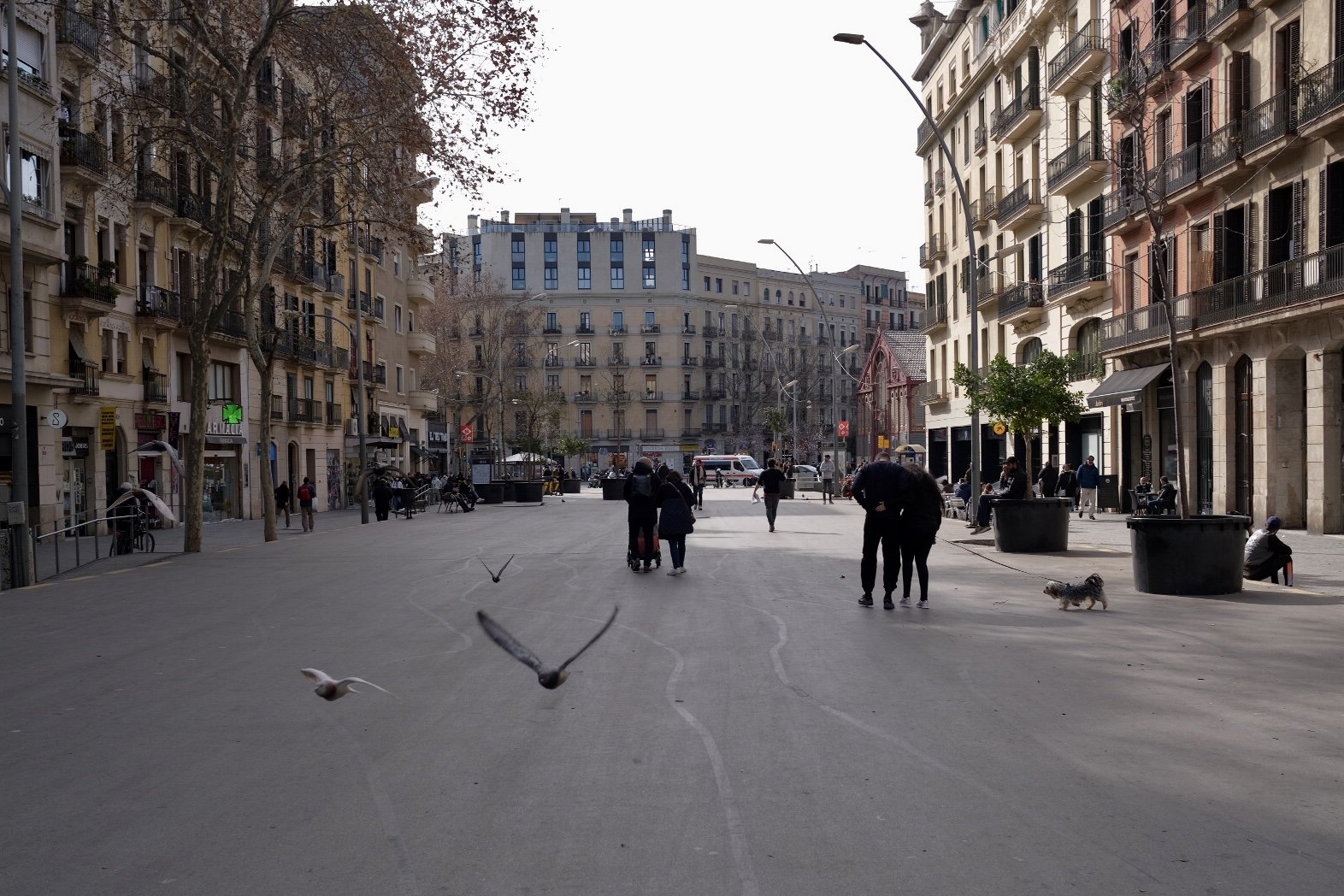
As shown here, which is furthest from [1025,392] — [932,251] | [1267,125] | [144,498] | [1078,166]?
[932,251]

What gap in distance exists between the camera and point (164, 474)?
3781 centimetres

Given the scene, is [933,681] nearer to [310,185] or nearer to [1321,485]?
[1321,485]

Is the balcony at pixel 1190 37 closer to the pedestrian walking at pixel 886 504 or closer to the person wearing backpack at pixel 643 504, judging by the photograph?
the person wearing backpack at pixel 643 504

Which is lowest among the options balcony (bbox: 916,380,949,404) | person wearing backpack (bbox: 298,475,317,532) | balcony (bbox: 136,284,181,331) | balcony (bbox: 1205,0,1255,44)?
person wearing backpack (bbox: 298,475,317,532)

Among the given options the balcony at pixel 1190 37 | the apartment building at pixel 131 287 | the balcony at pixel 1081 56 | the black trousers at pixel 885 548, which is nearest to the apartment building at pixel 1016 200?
the balcony at pixel 1081 56

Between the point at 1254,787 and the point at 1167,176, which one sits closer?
the point at 1254,787

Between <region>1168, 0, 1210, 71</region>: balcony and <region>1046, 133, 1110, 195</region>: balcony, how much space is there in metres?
5.44

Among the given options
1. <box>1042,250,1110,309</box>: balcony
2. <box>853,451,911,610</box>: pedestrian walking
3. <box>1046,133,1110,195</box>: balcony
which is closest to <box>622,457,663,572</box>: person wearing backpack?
<box>853,451,911,610</box>: pedestrian walking

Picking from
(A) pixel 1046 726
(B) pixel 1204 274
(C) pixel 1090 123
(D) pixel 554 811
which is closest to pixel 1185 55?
(B) pixel 1204 274

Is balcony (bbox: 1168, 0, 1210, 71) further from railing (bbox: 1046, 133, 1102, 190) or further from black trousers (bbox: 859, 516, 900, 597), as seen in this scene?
black trousers (bbox: 859, 516, 900, 597)

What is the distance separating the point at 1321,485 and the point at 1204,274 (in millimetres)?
6716

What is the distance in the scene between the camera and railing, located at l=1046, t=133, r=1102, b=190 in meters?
36.3

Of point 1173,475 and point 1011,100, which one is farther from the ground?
point 1011,100

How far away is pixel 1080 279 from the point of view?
3753 cm
